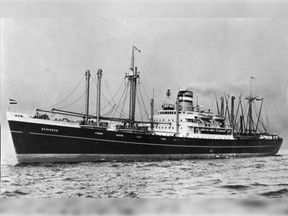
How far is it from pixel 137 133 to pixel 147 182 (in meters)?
2.77

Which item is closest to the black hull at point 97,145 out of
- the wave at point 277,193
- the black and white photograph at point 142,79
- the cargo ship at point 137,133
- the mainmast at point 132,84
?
the cargo ship at point 137,133

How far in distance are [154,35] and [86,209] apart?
2339 mm

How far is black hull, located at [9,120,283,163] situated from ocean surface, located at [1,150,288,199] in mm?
431

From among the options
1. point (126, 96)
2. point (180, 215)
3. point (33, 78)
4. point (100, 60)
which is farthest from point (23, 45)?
point (180, 215)

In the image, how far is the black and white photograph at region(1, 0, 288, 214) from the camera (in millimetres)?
4590

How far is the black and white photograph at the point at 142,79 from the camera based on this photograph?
4590 millimetres

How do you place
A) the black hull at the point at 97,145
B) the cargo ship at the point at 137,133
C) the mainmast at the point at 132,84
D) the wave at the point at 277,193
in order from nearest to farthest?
1. the wave at the point at 277,193
2. the mainmast at the point at 132,84
3. the cargo ship at the point at 137,133
4. the black hull at the point at 97,145

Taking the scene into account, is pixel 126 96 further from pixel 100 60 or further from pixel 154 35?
pixel 154 35

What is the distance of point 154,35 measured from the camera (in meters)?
4.89

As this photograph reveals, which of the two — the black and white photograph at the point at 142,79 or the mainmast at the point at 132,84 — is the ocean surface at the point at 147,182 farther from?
the mainmast at the point at 132,84

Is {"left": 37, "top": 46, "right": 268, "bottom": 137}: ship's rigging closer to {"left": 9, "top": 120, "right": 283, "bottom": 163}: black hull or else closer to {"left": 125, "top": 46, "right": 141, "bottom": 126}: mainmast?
{"left": 125, "top": 46, "right": 141, "bottom": 126}: mainmast

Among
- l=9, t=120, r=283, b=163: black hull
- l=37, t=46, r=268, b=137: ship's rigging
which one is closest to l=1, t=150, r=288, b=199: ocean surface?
l=9, t=120, r=283, b=163: black hull

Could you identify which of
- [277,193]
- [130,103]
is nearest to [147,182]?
[130,103]

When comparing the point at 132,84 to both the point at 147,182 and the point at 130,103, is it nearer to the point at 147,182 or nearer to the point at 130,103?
the point at 130,103
